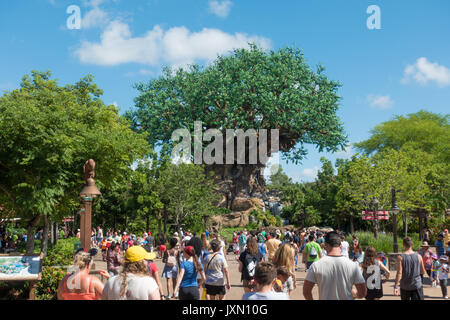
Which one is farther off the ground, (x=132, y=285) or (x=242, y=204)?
(x=242, y=204)

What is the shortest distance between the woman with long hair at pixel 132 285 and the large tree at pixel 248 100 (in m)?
38.4

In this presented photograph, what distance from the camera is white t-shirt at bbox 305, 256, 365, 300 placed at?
5.36 m

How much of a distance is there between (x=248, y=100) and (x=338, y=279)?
130 ft

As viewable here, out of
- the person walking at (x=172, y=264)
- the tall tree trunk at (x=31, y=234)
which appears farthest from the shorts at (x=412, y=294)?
the tall tree trunk at (x=31, y=234)

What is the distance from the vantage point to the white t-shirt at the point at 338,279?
17.6ft

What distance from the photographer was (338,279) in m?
5.36

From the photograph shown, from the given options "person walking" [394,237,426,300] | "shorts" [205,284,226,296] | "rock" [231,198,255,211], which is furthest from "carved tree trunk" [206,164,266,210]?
"person walking" [394,237,426,300]

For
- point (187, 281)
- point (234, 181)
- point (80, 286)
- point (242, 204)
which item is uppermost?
point (234, 181)

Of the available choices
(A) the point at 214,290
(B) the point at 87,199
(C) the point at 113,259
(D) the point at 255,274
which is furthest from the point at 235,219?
(D) the point at 255,274

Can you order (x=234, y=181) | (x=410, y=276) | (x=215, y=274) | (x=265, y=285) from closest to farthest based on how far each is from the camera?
1. (x=265, y=285)
2. (x=410, y=276)
3. (x=215, y=274)
4. (x=234, y=181)

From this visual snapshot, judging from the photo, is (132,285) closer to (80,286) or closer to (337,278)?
(80,286)

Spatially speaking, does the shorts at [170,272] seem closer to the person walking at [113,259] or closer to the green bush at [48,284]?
the person walking at [113,259]

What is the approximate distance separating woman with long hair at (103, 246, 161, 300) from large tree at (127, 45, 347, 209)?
126 feet
